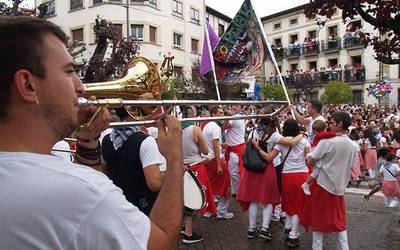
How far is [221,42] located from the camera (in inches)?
268

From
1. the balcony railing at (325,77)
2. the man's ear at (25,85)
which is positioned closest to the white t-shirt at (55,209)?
the man's ear at (25,85)

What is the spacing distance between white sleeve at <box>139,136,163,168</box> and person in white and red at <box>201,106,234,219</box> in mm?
3523

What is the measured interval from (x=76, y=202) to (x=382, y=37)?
16.0ft

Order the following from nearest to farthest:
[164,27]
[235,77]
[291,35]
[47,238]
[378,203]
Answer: [47,238]
[235,77]
[378,203]
[164,27]
[291,35]

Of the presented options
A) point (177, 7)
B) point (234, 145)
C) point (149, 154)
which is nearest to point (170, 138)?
point (149, 154)

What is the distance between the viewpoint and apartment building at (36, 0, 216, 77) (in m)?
32.0

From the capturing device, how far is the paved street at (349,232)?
18.2 feet

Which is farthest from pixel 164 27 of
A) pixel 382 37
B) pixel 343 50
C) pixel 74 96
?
pixel 74 96

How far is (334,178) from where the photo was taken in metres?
4.72

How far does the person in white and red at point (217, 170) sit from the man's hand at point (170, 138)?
15.9 ft

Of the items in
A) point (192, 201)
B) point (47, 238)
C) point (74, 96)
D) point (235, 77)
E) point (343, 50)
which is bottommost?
point (192, 201)

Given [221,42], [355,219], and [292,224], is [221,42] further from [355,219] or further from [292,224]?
[355,219]

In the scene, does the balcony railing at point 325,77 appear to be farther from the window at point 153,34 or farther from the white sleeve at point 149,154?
the white sleeve at point 149,154

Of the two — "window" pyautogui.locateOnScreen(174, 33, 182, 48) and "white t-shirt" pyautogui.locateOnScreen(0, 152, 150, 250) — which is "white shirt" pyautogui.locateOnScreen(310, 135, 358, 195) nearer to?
"white t-shirt" pyautogui.locateOnScreen(0, 152, 150, 250)
